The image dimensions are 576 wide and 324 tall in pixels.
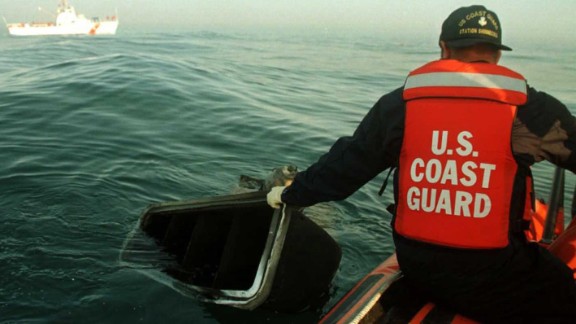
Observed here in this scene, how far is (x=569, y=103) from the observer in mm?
17594

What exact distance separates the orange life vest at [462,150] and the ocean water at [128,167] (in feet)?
6.52

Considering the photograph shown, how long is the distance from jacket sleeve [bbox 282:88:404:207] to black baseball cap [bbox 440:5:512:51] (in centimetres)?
41

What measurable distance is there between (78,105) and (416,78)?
1100cm

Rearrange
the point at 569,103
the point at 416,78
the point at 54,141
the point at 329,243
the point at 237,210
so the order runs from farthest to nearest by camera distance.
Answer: the point at 569,103, the point at 54,141, the point at 237,210, the point at 329,243, the point at 416,78

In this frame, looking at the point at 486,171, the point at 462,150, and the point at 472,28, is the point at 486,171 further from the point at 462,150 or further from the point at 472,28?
the point at 472,28

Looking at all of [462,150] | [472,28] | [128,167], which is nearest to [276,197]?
[462,150]

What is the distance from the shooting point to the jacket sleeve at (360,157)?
273 centimetres

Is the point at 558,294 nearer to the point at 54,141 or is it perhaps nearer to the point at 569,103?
the point at 54,141

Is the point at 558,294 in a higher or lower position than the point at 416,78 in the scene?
lower

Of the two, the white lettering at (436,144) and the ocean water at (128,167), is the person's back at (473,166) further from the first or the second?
the ocean water at (128,167)

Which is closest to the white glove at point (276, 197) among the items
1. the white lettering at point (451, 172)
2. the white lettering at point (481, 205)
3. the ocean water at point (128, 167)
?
the ocean water at point (128, 167)

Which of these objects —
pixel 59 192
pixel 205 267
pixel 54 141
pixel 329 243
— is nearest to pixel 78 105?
pixel 54 141

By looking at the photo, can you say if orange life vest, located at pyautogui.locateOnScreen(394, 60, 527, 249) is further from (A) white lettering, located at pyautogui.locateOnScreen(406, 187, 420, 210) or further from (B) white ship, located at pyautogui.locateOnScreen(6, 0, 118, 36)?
(B) white ship, located at pyautogui.locateOnScreen(6, 0, 118, 36)

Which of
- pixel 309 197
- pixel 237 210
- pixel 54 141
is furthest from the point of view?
pixel 54 141
